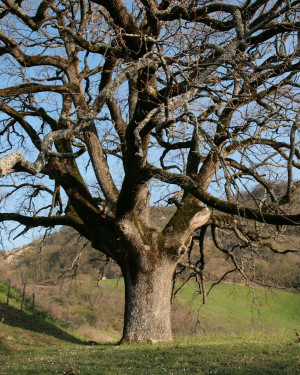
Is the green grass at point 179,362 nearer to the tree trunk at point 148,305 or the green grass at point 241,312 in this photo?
the tree trunk at point 148,305

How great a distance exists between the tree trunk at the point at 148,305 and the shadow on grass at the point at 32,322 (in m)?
4.55

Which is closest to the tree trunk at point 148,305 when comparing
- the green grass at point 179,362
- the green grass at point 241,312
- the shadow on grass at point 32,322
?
the green grass at point 179,362

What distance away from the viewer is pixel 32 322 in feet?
53.8

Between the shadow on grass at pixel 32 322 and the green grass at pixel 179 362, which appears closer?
the green grass at pixel 179 362

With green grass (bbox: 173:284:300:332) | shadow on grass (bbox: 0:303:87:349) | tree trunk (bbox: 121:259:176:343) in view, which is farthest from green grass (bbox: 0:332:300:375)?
green grass (bbox: 173:284:300:332)

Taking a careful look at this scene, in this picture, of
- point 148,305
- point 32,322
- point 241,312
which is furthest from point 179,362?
point 241,312

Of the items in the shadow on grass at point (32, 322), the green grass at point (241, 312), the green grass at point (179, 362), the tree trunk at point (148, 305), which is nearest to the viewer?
the green grass at point (179, 362)

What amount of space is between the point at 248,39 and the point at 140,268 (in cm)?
626

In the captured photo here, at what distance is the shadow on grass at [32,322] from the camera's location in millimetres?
14499

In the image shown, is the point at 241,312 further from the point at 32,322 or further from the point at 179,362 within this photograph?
the point at 179,362

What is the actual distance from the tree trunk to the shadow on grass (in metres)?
4.55

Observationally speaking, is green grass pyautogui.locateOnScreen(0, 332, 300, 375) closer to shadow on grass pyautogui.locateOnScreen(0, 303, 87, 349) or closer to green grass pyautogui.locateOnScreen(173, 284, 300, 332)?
shadow on grass pyautogui.locateOnScreen(0, 303, 87, 349)

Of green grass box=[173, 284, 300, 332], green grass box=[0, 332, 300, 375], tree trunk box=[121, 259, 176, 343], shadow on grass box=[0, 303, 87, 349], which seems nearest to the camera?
green grass box=[0, 332, 300, 375]

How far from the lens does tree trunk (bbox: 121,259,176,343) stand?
9672mm
